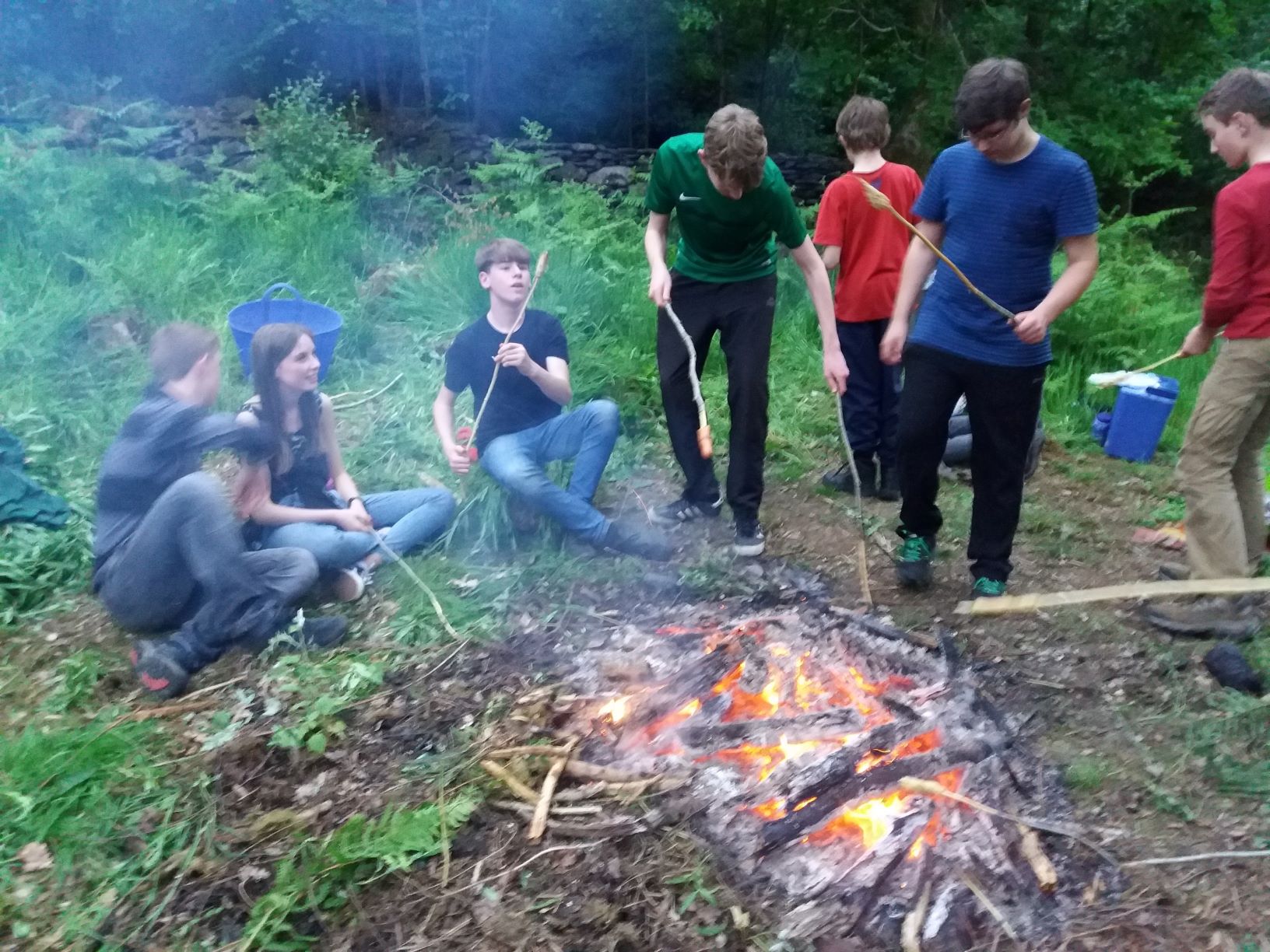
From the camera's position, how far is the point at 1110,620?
3.89 m

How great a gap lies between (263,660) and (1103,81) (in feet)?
34.3

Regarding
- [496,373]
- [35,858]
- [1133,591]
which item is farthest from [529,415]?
[1133,591]

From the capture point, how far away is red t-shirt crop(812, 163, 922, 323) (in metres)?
4.80

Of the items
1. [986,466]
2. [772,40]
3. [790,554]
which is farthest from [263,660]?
[772,40]

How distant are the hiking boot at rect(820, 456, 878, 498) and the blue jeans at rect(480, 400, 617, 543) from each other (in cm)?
149

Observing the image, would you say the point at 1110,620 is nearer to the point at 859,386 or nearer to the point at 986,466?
the point at 986,466

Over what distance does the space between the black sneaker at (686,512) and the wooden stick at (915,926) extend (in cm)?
243

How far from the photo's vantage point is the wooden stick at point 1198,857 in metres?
2.61

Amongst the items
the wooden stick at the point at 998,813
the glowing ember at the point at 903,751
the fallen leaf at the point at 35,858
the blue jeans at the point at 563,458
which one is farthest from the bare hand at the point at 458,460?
the wooden stick at the point at 998,813

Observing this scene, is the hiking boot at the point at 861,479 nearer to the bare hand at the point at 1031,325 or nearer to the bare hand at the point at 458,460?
the bare hand at the point at 1031,325

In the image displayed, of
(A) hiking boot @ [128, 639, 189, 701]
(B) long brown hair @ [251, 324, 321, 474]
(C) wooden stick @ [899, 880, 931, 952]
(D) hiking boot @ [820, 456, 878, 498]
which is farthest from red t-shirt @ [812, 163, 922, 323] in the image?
(A) hiking boot @ [128, 639, 189, 701]

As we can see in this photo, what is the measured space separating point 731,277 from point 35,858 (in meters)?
3.30

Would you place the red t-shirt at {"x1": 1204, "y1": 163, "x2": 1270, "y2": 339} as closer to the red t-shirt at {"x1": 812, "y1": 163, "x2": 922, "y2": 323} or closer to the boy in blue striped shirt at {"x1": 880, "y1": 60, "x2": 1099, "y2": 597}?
the boy in blue striped shirt at {"x1": 880, "y1": 60, "x2": 1099, "y2": 597}

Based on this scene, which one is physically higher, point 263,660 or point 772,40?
point 772,40
